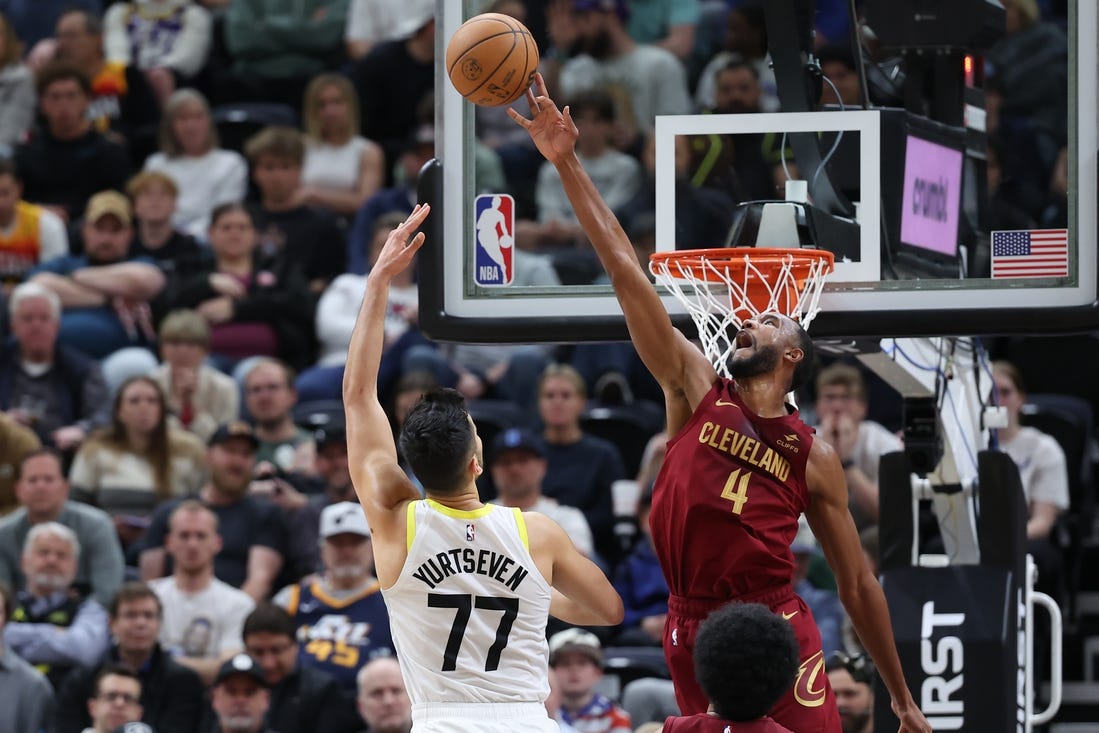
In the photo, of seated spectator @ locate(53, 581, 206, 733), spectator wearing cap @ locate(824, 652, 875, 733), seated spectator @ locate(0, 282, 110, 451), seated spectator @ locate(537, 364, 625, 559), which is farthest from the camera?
seated spectator @ locate(0, 282, 110, 451)

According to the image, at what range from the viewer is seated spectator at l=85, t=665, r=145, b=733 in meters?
8.96

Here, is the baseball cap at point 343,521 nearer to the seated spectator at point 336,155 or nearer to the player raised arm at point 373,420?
the seated spectator at point 336,155

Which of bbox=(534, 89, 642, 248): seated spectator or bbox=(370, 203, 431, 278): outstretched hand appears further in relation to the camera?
bbox=(534, 89, 642, 248): seated spectator

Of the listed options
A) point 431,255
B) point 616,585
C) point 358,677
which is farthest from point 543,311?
point 616,585

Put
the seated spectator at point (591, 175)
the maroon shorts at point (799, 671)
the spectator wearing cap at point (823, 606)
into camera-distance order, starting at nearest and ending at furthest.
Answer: the maroon shorts at point (799, 671) < the seated spectator at point (591, 175) < the spectator wearing cap at point (823, 606)

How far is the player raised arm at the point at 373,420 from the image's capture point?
5.39 meters

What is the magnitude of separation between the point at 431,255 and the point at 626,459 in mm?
4782

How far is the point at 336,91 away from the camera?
13.1 meters

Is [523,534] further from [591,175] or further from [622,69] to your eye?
[622,69]

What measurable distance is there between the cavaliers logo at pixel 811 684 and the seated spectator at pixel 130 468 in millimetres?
5854

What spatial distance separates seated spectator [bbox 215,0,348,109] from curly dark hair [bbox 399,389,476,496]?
30.9ft

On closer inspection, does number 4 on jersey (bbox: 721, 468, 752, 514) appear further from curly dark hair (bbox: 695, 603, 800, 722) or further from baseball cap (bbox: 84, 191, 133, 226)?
baseball cap (bbox: 84, 191, 133, 226)

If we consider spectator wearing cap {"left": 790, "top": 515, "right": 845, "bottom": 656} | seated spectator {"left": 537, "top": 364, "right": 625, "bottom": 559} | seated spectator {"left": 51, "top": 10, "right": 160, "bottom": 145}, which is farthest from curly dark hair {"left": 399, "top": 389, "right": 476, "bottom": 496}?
seated spectator {"left": 51, "top": 10, "right": 160, "bottom": 145}

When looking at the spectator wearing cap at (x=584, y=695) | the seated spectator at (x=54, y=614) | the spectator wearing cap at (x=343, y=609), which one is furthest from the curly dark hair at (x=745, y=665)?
the seated spectator at (x=54, y=614)
